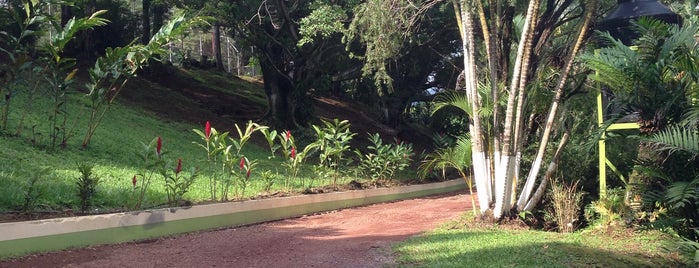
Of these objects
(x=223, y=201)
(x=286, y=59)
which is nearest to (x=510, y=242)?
(x=223, y=201)

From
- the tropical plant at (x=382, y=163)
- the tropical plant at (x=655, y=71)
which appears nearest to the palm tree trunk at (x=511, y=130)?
the tropical plant at (x=655, y=71)

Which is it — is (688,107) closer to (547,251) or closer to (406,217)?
(547,251)

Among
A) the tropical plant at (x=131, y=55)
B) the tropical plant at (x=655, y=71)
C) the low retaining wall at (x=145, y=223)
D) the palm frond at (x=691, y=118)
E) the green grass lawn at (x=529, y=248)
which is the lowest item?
the green grass lawn at (x=529, y=248)

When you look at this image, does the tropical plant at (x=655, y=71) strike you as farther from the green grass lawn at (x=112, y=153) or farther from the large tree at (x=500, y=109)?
the green grass lawn at (x=112, y=153)

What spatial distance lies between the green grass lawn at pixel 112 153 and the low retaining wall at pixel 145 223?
0.49 metres

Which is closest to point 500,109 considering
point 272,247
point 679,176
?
point 679,176

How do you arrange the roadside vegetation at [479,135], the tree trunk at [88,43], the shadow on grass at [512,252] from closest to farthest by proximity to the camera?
the shadow on grass at [512,252]
the roadside vegetation at [479,135]
the tree trunk at [88,43]

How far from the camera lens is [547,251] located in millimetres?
7195

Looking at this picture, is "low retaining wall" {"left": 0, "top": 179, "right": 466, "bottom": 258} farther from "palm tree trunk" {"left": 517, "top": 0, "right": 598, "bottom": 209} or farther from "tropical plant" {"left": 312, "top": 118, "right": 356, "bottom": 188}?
"palm tree trunk" {"left": 517, "top": 0, "right": 598, "bottom": 209}

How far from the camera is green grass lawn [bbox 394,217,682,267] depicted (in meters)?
6.73

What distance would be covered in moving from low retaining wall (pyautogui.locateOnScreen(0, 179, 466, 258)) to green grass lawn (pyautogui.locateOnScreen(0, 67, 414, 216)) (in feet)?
1.60

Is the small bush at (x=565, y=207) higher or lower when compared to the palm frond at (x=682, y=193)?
lower

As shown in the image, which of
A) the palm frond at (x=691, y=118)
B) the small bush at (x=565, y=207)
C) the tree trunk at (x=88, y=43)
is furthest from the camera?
the tree trunk at (x=88, y=43)

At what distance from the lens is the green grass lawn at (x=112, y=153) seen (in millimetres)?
7926
